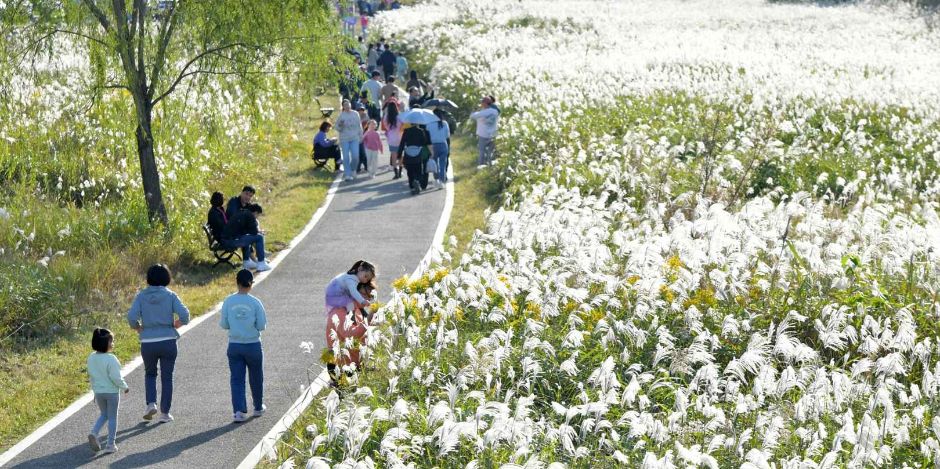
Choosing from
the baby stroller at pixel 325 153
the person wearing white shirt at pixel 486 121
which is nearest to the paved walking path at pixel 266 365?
the person wearing white shirt at pixel 486 121

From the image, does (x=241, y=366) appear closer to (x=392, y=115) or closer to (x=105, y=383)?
(x=105, y=383)

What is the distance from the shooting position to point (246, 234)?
A: 1759 centimetres

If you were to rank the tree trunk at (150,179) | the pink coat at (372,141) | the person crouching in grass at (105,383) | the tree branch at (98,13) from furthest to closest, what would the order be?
the pink coat at (372,141) < the tree trunk at (150,179) < the tree branch at (98,13) < the person crouching in grass at (105,383)

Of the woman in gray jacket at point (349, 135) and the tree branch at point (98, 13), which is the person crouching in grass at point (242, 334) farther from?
the woman in gray jacket at point (349, 135)

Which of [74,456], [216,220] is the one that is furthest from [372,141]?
[74,456]

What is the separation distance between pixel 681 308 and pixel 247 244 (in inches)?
330

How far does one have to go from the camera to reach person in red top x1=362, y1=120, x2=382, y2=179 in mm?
25484

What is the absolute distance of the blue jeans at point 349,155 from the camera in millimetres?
25531

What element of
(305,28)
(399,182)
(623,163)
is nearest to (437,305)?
(305,28)

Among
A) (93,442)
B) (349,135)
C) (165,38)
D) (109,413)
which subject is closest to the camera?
(93,442)

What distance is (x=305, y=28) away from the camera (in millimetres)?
17922

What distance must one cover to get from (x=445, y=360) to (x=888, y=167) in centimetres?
1253

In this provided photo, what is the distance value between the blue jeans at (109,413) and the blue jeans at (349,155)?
15377 millimetres

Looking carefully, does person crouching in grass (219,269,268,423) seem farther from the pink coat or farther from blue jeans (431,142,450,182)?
the pink coat
